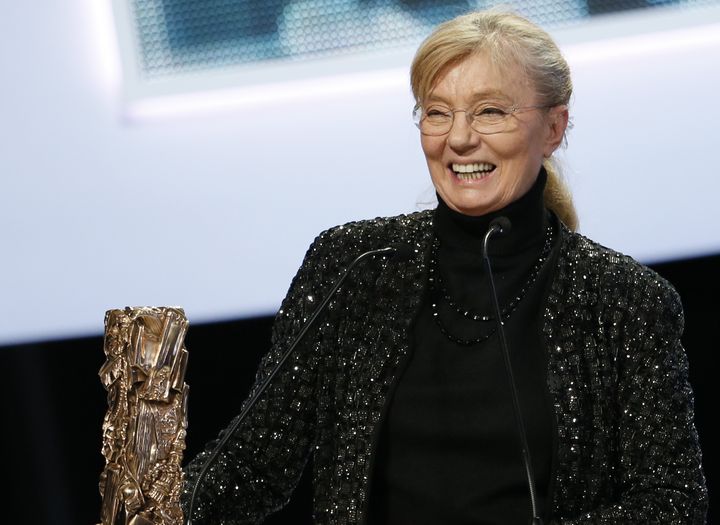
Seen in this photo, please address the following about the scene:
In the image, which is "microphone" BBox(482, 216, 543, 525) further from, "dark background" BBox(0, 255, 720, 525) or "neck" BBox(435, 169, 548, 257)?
"dark background" BBox(0, 255, 720, 525)

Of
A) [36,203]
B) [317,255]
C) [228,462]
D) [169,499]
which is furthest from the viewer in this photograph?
[36,203]

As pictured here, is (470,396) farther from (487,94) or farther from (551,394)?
(487,94)

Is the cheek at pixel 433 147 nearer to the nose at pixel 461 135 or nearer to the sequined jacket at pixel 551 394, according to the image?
the nose at pixel 461 135

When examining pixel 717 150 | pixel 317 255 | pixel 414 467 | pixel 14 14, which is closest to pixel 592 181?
pixel 717 150

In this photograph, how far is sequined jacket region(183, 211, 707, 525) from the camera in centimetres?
175

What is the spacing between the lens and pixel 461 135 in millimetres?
1811

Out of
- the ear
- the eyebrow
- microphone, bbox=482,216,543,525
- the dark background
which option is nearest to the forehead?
Result: the eyebrow

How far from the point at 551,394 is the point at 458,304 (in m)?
0.22

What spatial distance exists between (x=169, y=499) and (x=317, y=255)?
2.19 ft

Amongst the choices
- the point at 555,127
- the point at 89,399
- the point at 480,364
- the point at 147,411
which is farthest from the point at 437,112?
the point at 89,399

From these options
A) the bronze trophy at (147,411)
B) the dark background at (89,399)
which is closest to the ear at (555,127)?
the dark background at (89,399)

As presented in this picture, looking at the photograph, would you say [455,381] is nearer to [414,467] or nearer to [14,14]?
[414,467]

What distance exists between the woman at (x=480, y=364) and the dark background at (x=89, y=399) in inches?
23.8

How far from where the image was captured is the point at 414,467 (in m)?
1.80
